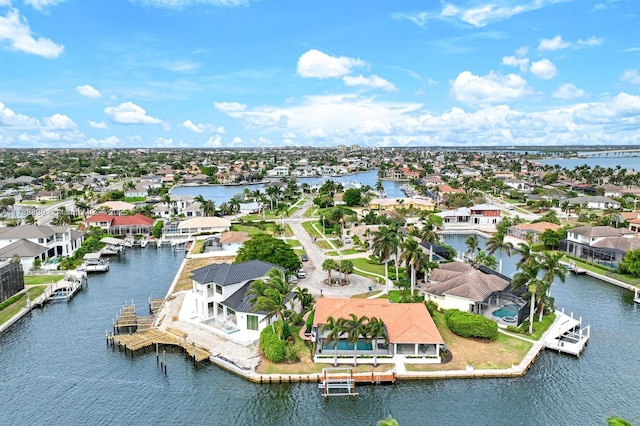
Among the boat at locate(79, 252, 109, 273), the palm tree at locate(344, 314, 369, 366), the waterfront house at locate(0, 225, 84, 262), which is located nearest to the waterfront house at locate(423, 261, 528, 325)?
the palm tree at locate(344, 314, 369, 366)

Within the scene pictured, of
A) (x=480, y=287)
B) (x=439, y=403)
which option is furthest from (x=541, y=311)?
(x=439, y=403)

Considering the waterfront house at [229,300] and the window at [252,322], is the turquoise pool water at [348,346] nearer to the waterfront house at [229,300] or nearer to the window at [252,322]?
the waterfront house at [229,300]

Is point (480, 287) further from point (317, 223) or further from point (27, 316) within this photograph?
point (317, 223)

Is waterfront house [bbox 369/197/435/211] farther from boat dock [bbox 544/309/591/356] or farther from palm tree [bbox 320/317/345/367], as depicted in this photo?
palm tree [bbox 320/317/345/367]

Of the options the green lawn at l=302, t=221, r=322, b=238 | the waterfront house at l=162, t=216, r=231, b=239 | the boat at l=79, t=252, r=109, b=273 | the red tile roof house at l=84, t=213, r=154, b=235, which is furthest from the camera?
the red tile roof house at l=84, t=213, r=154, b=235

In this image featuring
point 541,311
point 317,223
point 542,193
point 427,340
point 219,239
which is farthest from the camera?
point 542,193

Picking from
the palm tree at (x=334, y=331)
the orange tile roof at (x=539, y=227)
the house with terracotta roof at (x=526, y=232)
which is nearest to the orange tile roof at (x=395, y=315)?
the palm tree at (x=334, y=331)

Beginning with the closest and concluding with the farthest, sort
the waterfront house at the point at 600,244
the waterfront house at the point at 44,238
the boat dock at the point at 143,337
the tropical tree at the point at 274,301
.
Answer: the tropical tree at the point at 274,301 < the boat dock at the point at 143,337 < the waterfront house at the point at 600,244 < the waterfront house at the point at 44,238
